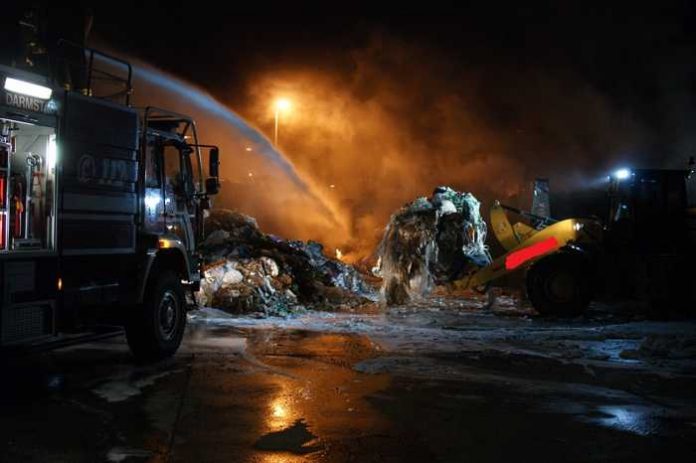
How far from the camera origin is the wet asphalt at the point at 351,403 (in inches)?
196

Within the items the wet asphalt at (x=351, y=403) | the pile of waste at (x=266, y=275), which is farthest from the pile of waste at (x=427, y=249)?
the wet asphalt at (x=351, y=403)

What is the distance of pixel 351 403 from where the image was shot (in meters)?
6.25

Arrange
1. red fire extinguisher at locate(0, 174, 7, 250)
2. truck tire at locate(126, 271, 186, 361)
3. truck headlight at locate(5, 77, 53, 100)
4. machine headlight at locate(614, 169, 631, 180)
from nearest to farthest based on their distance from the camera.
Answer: truck headlight at locate(5, 77, 53, 100) → red fire extinguisher at locate(0, 174, 7, 250) → truck tire at locate(126, 271, 186, 361) → machine headlight at locate(614, 169, 631, 180)

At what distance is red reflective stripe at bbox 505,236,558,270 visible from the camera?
44.2 feet

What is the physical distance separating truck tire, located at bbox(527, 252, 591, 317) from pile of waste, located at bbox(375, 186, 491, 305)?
2.20m

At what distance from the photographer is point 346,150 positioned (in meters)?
26.1

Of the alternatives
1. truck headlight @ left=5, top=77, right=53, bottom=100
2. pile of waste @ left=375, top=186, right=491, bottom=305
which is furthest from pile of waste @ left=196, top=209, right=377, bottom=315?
truck headlight @ left=5, top=77, right=53, bottom=100

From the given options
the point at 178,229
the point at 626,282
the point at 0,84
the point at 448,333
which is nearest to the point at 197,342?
the point at 178,229

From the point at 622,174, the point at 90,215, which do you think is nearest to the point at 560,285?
the point at 622,174

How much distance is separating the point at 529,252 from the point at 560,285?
1.07 meters

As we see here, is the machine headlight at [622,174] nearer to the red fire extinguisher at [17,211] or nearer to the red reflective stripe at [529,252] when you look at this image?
the red reflective stripe at [529,252]

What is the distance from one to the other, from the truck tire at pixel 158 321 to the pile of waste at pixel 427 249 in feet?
23.2

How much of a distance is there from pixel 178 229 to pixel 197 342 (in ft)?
5.48

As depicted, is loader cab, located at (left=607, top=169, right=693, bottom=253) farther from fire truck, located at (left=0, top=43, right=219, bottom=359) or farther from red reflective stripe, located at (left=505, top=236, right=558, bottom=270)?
fire truck, located at (left=0, top=43, right=219, bottom=359)
